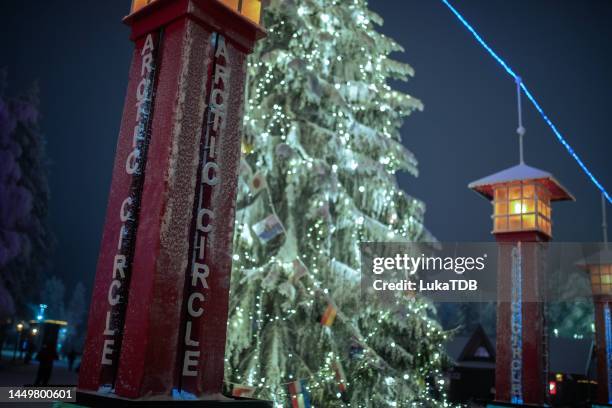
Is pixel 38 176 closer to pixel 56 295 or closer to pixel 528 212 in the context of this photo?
pixel 528 212

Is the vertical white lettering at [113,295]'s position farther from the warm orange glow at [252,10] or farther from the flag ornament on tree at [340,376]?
the flag ornament on tree at [340,376]

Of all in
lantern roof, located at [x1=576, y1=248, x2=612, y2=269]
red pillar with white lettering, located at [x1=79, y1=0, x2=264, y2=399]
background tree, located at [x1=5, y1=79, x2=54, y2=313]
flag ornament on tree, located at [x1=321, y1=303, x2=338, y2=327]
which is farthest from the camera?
background tree, located at [x1=5, y1=79, x2=54, y2=313]

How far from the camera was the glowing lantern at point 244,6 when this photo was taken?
4375 millimetres

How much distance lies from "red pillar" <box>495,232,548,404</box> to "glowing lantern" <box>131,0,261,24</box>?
30.9ft

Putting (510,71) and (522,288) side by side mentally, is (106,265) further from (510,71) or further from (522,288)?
(522,288)

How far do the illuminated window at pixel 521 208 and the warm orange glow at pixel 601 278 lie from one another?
22.7 ft

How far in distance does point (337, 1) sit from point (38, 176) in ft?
73.7

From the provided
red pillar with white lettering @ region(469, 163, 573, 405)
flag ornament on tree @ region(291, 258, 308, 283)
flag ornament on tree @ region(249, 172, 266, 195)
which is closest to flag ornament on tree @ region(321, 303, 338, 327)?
flag ornament on tree @ region(291, 258, 308, 283)

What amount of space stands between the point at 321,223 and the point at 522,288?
4.77 metres

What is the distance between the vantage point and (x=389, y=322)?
10.8 metres

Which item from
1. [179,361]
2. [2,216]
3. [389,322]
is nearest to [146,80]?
[179,361]

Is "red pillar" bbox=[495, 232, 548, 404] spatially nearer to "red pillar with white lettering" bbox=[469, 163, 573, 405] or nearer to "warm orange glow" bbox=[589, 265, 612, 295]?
"red pillar with white lettering" bbox=[469, 163, 573, 405]

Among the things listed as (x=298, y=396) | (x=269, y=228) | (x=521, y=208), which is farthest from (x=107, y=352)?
(x=521, y=208)

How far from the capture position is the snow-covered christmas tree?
973 centimetres
